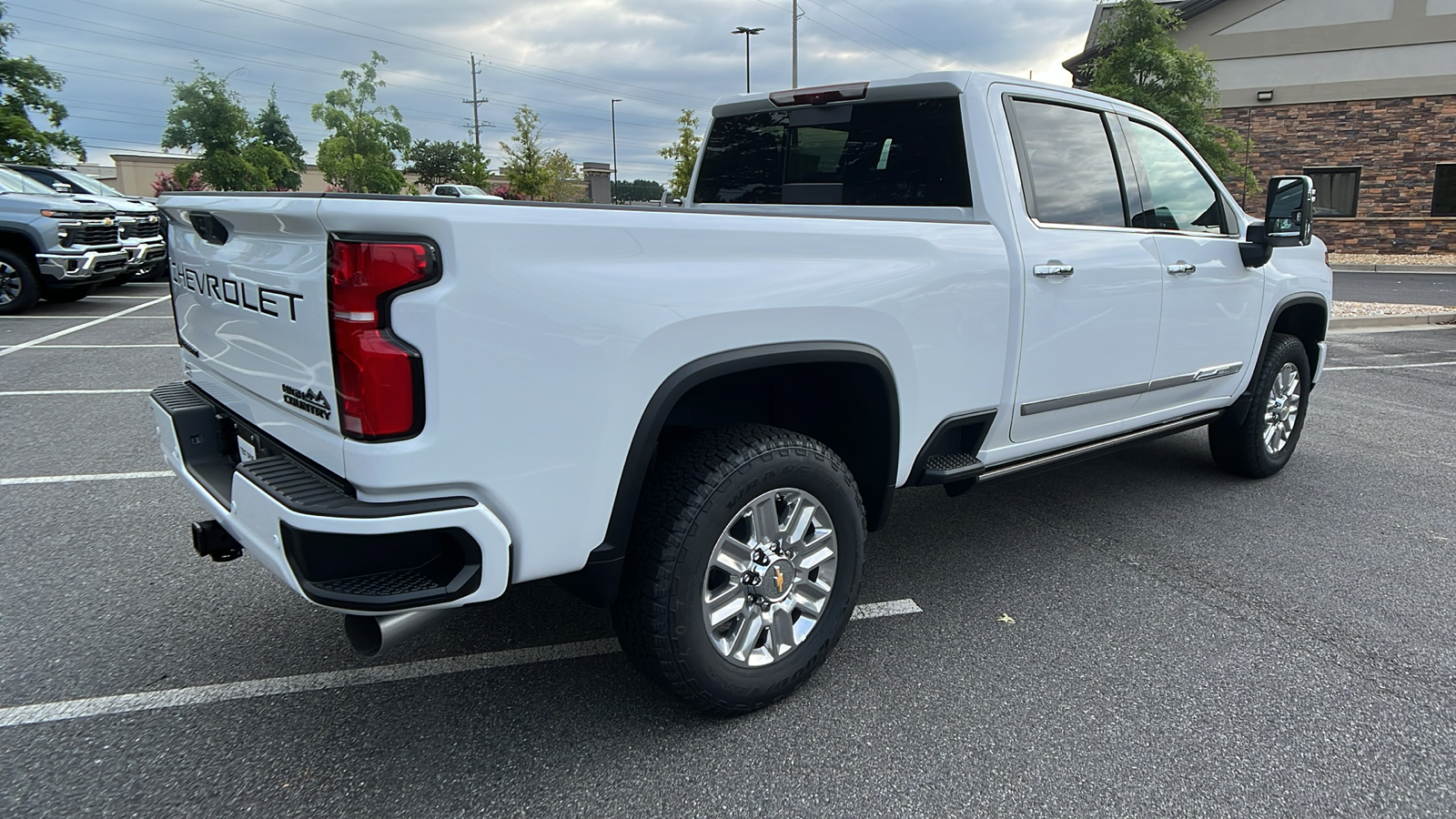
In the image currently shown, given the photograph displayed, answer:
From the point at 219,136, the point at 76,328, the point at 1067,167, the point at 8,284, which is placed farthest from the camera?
the point at 219,136

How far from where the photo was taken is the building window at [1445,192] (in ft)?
72.9

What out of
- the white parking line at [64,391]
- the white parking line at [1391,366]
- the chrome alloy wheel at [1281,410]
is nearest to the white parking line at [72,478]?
the white parking line at [64,391]

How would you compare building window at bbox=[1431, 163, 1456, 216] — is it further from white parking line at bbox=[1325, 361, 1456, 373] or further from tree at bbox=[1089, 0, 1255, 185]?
white parking line at bbox=[1325, 361, 1456, 373]

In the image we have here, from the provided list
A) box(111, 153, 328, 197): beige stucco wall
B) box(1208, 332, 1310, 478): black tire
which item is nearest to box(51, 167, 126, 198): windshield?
box(1208, 332, 1310, 478): black tire

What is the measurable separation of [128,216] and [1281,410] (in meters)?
14.4

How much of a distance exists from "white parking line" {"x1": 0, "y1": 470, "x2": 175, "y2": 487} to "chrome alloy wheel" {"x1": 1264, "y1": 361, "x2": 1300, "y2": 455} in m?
6.03

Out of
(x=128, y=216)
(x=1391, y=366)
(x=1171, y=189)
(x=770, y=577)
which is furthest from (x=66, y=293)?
(x=1391, y=366)

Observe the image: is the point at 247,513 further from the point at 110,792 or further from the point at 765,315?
the point at 765,315

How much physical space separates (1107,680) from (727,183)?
8.92 ft

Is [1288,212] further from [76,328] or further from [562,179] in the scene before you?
[562,179]

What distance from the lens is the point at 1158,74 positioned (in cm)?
1686

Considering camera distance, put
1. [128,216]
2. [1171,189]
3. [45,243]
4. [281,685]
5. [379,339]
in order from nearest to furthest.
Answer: [379,339]
[281,685]
[1171,189]
[45,243]
[128,216]

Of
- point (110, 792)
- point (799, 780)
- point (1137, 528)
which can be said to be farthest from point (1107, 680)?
point (110, 792)

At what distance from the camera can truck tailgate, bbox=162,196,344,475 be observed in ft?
6.61
